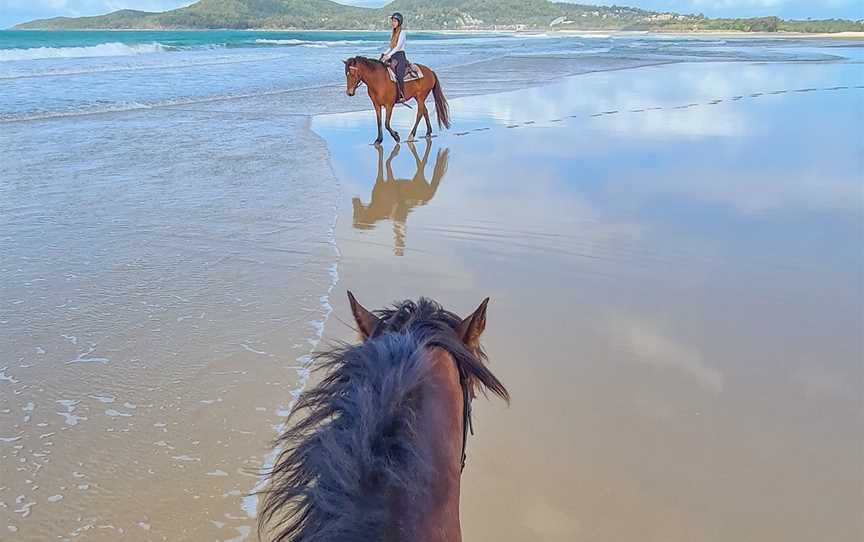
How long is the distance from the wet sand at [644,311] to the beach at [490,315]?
0.02 meters

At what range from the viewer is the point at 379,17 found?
12506 cm

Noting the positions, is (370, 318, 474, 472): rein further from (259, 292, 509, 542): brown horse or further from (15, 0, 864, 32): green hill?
(15, 0, 864, 32): green hill

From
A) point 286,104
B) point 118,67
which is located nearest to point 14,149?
point 286,104

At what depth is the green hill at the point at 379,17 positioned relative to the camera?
4097 inches

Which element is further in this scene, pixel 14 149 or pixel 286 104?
pixel 286 104

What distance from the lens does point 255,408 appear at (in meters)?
3.01

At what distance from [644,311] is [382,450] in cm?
325

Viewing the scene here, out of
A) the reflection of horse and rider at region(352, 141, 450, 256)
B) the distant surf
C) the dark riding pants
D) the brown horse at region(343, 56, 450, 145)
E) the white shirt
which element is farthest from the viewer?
the distant surf

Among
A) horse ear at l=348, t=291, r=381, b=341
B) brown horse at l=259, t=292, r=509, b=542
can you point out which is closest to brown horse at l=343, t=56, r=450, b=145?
horse ear at l=348, t=291, r=381, b=341

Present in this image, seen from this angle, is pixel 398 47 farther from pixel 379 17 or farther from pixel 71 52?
pixel 379 17

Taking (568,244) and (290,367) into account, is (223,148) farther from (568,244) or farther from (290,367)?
(290,367)

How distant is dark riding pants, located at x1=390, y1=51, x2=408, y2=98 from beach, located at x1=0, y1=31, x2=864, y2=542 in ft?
5.93

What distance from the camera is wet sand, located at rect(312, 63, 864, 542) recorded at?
249 cm

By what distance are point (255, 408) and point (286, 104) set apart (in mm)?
11841
